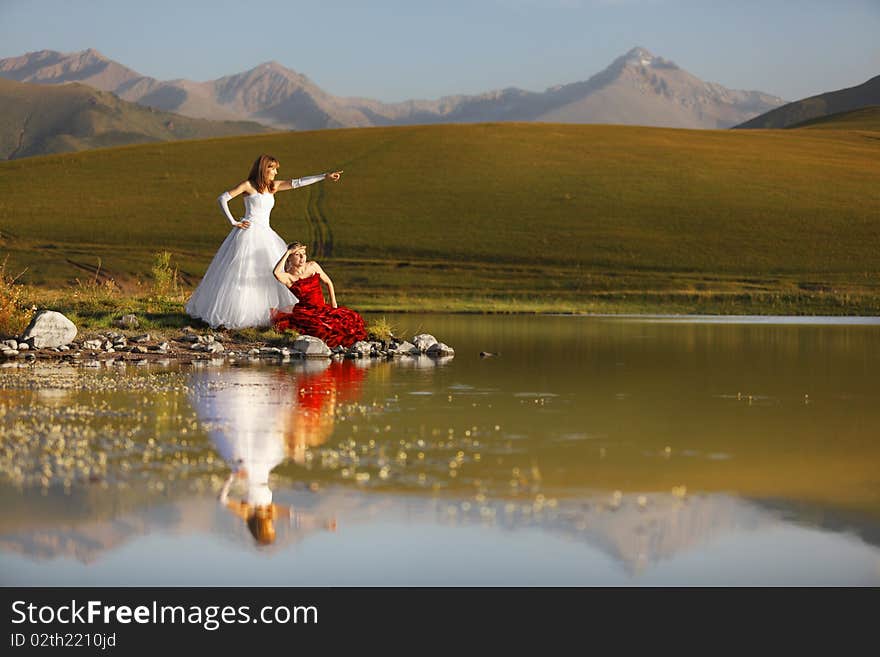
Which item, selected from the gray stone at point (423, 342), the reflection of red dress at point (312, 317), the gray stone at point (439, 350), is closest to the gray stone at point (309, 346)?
the reflection of red dress at point (312, 317)

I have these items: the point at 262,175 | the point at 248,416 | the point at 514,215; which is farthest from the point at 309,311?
the point at 514,215

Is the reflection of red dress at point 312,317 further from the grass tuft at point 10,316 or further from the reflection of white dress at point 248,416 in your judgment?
Answer: the grass tuft at point 10,316

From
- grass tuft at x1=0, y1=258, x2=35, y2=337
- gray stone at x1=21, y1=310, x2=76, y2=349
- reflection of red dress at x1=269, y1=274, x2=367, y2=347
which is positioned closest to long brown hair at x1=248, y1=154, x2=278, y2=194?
reflection of red dress at x1=269, y1=274, x2=367, y2=347

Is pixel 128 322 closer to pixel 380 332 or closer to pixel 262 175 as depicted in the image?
pixel 262 175

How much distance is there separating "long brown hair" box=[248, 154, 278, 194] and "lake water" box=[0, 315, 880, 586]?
21.7 ft

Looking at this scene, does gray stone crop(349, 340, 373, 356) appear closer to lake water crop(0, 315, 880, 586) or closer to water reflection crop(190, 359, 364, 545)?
water reflection crop(190, 359, 364, 545)

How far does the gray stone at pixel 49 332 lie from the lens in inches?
1016

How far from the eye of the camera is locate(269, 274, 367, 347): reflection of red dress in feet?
92.0

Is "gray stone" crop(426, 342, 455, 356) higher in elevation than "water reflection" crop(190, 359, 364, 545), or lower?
higher

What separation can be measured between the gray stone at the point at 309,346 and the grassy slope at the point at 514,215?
29.0 meters

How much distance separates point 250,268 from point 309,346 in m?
2.50
